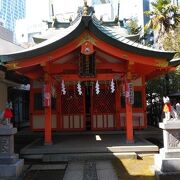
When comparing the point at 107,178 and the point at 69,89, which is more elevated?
the point at 69,89

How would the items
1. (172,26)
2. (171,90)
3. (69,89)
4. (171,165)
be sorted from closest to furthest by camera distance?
(171,165)
(69,89)
(171,90)
(172,26)

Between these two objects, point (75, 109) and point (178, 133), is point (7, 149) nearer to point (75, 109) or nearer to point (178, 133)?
point (178, 133)

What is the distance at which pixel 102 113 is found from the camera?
17.0 meters

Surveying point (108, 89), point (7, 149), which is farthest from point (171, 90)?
point (7, 149)

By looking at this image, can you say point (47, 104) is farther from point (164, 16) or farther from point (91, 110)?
point (164, 16)

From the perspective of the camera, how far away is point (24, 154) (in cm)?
1162


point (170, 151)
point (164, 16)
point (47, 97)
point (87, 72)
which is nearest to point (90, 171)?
point (170, 151)

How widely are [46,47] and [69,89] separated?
18.1 ft

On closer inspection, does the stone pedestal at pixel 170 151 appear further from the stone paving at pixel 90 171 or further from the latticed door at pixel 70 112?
the latticed door at pixel 70 112

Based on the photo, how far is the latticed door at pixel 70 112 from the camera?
A: 55.7 ft

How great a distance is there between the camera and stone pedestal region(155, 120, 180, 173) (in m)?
8.65

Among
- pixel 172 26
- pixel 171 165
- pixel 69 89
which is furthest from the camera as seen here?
pixel 172 26

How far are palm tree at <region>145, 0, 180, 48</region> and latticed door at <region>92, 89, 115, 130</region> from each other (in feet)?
37.8

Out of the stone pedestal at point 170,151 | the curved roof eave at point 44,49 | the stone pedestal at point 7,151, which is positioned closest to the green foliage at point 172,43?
the curved roof eave at point 44,49
